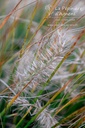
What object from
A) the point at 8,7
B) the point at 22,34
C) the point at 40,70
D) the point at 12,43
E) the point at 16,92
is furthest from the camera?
the point at 8,7

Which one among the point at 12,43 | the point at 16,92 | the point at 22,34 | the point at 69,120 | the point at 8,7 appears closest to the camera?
the point at 16,92

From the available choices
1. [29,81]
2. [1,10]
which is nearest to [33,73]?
[29,81]

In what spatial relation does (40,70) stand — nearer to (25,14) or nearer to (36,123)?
(36,123)

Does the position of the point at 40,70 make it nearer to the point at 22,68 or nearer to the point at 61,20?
the point at 22,68

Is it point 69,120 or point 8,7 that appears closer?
point 69,120

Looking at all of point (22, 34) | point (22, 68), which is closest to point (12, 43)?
point (22, 34)

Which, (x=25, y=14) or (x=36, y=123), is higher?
(x=25, y=14)

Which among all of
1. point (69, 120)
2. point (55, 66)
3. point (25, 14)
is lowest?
point (69, 120)

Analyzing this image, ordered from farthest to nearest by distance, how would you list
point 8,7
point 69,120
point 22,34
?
point 8,7, point 22,34, point 69,120

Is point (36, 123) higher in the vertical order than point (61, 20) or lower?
lower
